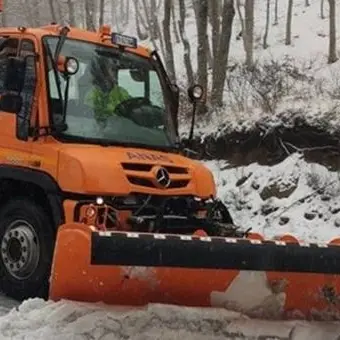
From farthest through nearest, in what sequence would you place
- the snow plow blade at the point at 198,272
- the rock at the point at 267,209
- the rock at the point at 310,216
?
the rock at the point at 267,209 → the rock at the point at 310,216 → the snow plow blade at the point at 198,272

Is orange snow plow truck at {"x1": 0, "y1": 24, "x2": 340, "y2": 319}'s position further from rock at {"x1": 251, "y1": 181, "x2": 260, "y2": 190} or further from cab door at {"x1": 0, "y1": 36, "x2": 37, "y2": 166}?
rock at {"x1": 251, "y1": 181, "x2": 260, "y2": 190}

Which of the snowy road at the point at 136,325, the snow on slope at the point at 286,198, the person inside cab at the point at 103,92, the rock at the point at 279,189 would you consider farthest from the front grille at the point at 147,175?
the rock at the point at 279,189

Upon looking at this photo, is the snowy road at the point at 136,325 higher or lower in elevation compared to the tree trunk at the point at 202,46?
lower

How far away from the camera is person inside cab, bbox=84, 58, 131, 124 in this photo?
6668mm

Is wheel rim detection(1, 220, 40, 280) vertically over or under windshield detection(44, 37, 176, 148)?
under

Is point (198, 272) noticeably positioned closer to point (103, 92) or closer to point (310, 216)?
point (103, 92)

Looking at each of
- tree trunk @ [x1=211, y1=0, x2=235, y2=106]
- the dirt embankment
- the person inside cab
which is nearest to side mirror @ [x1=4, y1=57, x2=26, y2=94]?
the person inside cab

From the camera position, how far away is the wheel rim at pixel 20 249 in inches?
249

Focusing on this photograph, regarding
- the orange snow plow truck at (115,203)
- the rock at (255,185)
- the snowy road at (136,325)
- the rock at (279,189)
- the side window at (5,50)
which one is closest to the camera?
the snowy road at (136,325)

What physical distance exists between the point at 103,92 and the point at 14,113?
84cm

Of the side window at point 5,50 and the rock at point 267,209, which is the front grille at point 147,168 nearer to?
the side window at point 5,50

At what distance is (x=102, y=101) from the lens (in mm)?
6730

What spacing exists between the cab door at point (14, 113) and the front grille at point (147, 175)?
0.95 metres

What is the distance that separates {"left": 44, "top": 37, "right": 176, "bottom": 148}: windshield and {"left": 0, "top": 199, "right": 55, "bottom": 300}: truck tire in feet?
2.63
